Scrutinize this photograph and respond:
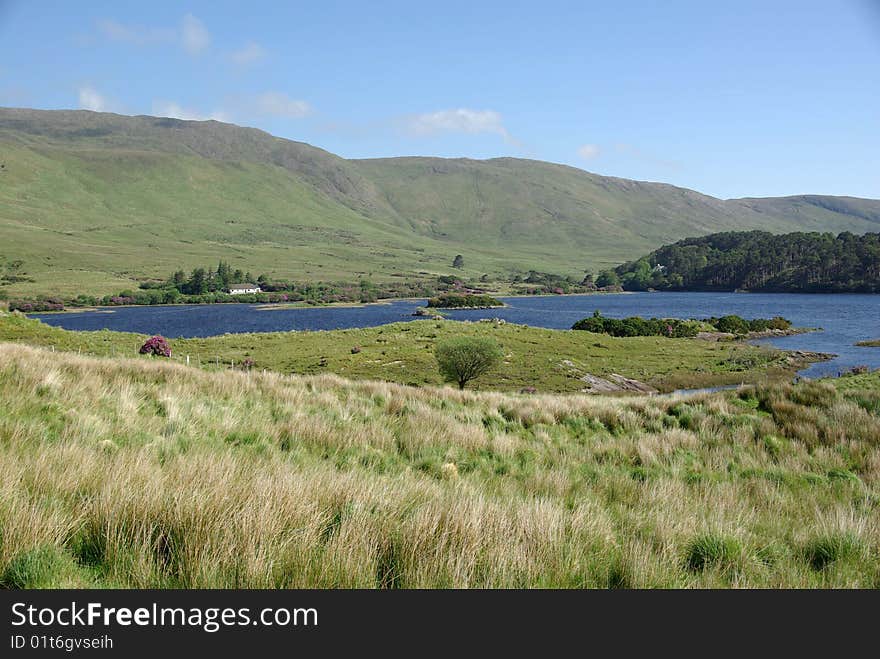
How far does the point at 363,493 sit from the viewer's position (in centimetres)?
511

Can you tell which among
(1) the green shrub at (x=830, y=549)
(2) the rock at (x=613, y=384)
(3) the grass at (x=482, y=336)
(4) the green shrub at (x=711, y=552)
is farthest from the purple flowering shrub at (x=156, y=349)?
(1) the green shrub at (x=830, y=549)

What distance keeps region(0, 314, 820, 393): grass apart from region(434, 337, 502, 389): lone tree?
227 centimetres

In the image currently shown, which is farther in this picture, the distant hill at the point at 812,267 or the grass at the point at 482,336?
the distant hill at the point at 812,267

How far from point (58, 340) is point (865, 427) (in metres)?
40.6

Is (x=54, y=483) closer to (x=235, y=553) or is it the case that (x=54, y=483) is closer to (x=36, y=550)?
(x=36, y=550)

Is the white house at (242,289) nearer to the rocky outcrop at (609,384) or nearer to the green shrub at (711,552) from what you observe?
the rocky outcrop at (609,384)

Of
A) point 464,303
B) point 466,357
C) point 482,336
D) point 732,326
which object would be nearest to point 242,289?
point 464,303

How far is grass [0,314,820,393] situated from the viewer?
40.2 meters

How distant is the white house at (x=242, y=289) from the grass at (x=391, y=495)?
508 feet

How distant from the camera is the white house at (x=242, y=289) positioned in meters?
160

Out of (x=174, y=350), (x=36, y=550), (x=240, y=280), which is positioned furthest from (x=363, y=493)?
(x=240, y=280)

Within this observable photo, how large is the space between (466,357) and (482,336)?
45.5ft

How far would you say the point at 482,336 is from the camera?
1970 inches

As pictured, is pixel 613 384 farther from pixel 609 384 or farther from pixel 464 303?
pixel 464 303
